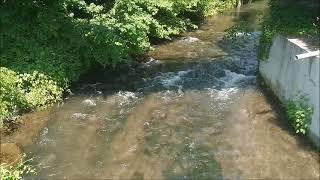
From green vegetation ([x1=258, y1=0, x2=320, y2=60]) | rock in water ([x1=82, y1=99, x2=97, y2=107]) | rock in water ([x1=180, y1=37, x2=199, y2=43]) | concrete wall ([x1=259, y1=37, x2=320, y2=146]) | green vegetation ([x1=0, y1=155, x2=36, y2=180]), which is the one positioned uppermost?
green vegetation ([x1=258, y1=0, x2=320, y2=60])

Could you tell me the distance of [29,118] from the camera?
11773 millimetres

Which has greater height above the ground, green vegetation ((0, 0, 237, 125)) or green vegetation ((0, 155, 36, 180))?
green vegetation ((0, 0, 237, 125))

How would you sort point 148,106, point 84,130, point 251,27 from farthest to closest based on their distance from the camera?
point 251,27 < point 148,106 < point 84,130

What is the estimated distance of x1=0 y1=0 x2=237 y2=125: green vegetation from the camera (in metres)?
12.2

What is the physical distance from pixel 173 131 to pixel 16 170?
388cm

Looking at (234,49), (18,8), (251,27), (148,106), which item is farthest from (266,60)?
(251,27)

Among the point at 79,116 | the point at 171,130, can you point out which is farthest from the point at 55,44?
the point at 171,130

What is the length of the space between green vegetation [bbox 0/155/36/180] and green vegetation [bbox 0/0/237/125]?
185 cm

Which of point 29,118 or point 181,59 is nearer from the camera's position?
point 29,118

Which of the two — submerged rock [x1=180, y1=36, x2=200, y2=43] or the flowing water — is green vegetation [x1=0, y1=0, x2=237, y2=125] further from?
submerged rock [x1=180, y1=36, x2=200, y2=43]

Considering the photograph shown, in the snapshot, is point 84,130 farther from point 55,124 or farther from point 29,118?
point 29,118

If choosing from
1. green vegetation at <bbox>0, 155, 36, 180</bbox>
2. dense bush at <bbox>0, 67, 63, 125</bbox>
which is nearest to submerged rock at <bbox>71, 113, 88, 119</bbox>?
dense bush at <bbox>0, 67, 63, 125</bbox>

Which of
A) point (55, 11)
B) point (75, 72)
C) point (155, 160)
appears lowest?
point (155, 160)

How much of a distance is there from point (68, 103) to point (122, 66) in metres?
3.43
